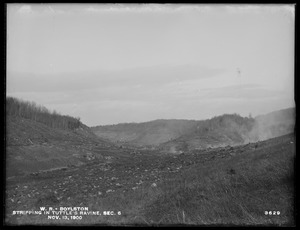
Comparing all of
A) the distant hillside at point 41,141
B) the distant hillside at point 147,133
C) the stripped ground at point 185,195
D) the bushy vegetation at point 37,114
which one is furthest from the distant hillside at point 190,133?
the stripped ground at point 185,195

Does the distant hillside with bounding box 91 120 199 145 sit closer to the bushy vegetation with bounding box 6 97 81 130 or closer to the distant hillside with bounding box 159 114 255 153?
the distant hillside with bounding box 159 114 255 153

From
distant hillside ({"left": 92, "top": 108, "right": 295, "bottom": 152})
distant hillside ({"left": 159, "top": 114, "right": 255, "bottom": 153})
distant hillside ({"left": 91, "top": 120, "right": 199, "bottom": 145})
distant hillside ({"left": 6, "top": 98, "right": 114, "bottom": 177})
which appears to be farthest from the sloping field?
distant hillside ({"left": 91, "top": 120, "right": 199, "bottom": 145})

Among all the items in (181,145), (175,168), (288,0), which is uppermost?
(288,0)

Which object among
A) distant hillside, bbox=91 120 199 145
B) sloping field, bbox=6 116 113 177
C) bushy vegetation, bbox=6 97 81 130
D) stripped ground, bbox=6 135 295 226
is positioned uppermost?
distant hillside, bbox=91 120 199 145

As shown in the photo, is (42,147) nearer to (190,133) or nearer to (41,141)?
(41,141)

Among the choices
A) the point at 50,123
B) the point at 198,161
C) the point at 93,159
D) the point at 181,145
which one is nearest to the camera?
the point at 198,161

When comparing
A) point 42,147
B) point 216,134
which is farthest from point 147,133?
point 42,147
